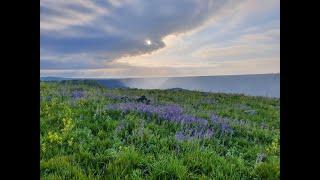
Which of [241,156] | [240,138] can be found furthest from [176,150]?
[240,138]

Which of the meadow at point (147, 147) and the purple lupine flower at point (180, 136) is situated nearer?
the meadow at point (147, 147)

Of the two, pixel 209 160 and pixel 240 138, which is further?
pixel 240 138

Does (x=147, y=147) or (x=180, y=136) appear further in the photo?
(x=180, y=136)

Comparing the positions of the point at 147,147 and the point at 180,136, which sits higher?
the point at 180,136

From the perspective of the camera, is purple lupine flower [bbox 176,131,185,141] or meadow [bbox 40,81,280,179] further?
purple lupine flower [bbox 176,131,185,141]

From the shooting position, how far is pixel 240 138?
950cm

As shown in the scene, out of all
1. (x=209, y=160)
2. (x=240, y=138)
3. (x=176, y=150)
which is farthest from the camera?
(x=240, y=138)
